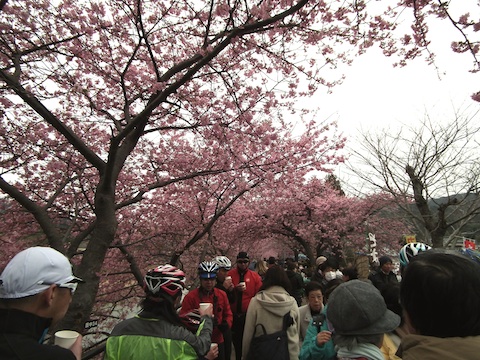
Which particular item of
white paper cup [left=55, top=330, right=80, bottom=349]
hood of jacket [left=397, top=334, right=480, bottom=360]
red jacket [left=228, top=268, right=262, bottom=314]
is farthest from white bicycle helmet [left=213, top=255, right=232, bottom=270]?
hood of jacket [left=397, top=334, right=480, bottom=360]

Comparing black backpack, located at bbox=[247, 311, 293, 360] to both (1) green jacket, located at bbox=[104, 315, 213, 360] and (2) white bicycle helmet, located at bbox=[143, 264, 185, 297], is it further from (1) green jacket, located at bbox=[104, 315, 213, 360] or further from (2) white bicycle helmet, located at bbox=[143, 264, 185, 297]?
(2) white bicycle helmet, located at bbox=[143, 264, 185, 297]

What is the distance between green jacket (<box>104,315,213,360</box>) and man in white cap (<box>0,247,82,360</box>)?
489mm

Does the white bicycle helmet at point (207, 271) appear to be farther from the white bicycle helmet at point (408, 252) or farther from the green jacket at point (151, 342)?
the white bicycle helmet at point (408, 252)

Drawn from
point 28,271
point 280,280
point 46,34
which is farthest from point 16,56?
point 280,280

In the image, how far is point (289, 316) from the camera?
2953 millimetres

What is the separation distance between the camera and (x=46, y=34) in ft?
15.4

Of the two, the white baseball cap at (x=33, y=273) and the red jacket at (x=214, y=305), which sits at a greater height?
the white baseball cap at (x=33, y=273)

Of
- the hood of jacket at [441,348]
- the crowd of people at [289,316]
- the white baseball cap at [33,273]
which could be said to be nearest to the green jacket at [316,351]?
the crowd of people at [289,316]

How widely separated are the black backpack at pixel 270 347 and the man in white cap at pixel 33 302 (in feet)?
5.93

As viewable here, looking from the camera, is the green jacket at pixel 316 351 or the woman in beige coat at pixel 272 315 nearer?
the green jacket at pixel 316 351

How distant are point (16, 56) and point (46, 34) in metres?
0.87

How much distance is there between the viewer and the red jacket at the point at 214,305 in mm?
3283

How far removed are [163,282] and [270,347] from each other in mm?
1368

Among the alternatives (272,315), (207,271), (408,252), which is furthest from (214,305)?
(408,252)
